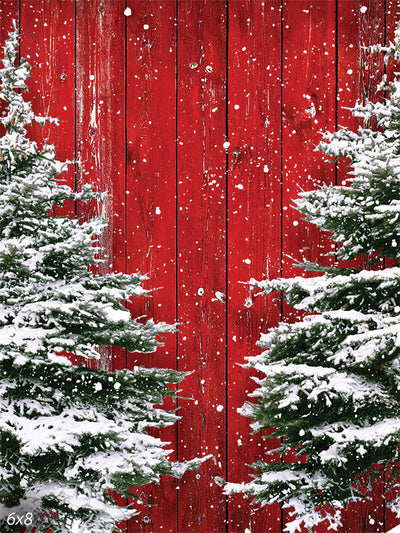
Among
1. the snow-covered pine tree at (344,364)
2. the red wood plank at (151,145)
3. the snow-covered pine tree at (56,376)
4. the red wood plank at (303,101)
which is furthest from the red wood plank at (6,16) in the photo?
the snow-covered pine tree at (344,364)

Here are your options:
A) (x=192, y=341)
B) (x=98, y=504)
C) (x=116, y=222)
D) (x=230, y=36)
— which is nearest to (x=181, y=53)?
(x=230, y=36)

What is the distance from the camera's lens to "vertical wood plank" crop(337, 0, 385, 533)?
3.12 metres

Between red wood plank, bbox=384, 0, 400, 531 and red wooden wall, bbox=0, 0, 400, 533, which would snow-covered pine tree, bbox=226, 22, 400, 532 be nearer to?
red wooden wall, bbox=0, 0, 400, 533

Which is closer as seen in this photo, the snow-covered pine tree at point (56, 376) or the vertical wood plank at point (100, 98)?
the snow-covered pine tree at point (56, 376)

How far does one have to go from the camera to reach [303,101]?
3.16 metres

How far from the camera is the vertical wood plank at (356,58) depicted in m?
3.12

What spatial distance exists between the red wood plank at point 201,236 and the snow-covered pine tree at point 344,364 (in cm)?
83

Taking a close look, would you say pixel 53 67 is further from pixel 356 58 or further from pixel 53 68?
pixel 356 58

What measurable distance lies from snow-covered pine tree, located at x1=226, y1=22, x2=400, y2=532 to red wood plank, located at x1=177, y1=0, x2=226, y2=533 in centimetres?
83

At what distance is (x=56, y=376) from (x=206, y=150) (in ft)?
5.34

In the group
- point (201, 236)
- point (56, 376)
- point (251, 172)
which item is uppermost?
point (251, 172)

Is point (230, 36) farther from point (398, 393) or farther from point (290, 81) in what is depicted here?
point (398, 393)

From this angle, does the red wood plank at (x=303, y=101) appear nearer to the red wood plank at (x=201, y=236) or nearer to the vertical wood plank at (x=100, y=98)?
the red wood plank at (x=201, y=236)

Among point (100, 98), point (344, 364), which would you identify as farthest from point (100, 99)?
point (344, 364)
